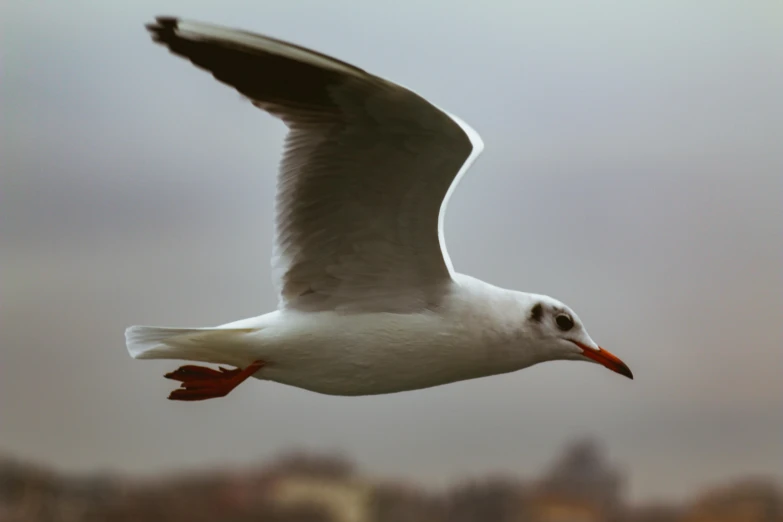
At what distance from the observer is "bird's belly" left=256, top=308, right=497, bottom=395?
78.0 inches

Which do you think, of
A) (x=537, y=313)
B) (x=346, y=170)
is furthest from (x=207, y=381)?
(x=537, y=313)

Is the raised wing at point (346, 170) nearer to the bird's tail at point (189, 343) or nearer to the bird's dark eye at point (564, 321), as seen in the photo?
the bird's tail at point (189, 343)

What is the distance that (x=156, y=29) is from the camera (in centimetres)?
156

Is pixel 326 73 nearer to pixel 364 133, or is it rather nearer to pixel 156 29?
pixel 364 133

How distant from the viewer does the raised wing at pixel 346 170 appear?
1640 mm

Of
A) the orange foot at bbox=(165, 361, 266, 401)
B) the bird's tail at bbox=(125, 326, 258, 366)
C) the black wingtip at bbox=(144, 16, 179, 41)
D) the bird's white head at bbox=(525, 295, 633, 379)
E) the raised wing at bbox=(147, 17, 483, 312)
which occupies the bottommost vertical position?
the orange foot at bbox=(165, 361, 266, 401)

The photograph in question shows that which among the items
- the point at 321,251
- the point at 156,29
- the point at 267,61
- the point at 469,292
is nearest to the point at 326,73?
the point at 267,61

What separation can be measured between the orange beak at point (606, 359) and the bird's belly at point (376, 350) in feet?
0.76

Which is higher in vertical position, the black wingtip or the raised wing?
the black wingtip

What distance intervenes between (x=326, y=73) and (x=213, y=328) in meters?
0.58

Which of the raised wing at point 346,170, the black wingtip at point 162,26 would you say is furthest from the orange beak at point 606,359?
the black wingtip at point 162,26

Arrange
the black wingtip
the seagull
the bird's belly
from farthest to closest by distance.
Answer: the bird's belly
the seagull
the black wingtip

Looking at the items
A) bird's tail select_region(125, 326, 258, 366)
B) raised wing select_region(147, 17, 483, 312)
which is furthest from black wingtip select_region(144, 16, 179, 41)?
bird's tail select_region(125, 326, 258, 366)

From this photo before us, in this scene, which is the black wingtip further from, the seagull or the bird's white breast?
the bird's white breast
